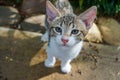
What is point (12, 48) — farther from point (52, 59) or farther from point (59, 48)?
point (59, 48)

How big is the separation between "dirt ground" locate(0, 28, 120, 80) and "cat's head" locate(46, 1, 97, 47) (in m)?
0.62

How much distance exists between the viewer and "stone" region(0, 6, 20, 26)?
3.29 meters

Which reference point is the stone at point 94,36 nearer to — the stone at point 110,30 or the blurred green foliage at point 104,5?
the stone at point 110,30

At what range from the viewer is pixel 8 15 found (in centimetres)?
337

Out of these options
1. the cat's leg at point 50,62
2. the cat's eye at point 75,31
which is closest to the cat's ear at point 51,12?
the cat's eye at point 75,31

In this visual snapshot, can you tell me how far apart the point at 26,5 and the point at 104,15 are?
94cm

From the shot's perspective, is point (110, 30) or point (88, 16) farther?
point (110, 30)

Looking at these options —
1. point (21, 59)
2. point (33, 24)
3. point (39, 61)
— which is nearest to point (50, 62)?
point (39, 61)

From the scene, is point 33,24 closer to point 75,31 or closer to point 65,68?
point 65,68

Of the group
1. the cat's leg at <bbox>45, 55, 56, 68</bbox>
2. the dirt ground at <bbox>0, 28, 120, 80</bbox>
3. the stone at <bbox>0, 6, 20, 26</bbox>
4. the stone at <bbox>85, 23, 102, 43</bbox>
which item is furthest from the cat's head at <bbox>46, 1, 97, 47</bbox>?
the stone at <bbox>0, 6, 20, 26</bbox>

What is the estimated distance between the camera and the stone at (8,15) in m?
3.29

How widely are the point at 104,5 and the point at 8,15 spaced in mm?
1132

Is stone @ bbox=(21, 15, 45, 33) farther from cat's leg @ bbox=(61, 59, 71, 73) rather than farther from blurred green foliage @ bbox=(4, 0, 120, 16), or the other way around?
cat's leg @ bbox=(61, 59, 71, 73)

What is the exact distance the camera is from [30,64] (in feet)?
9.40
